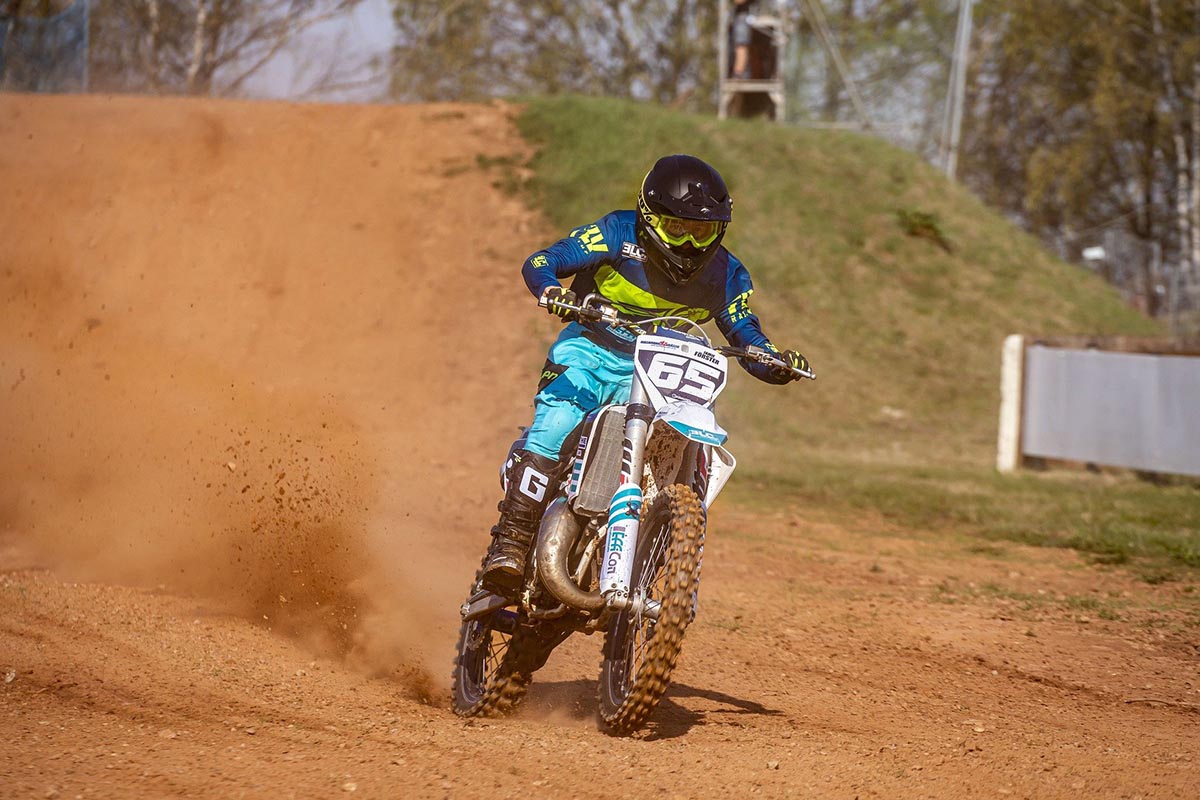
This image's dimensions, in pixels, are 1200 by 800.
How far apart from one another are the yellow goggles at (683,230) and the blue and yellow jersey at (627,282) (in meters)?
0.19

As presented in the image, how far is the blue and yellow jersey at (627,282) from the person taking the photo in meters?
5.35

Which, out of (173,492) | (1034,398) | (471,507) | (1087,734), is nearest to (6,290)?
(471,507)

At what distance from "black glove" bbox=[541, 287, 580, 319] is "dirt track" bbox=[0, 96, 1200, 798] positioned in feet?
5.33

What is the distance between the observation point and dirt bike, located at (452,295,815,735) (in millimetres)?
4637

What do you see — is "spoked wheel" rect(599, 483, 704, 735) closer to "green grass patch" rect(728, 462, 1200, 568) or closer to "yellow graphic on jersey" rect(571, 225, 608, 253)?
"yellow graphic on jersey" rect(571, 225, 608, 253)

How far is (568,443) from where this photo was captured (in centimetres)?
529

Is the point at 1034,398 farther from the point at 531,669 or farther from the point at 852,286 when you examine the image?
the point at 531,669

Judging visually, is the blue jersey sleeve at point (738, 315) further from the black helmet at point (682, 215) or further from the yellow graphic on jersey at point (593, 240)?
the yellow graphic on jersey at point (593, 240)

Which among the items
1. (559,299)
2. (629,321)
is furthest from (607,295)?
(559,299)

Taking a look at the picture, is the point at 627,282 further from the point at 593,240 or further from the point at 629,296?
the point at 593,240

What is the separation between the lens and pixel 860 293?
22.9m

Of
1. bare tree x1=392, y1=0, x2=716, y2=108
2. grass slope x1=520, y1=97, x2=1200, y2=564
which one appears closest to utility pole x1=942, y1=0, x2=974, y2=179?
grass slope x1=520, y1=97, x2=1200, y2=564

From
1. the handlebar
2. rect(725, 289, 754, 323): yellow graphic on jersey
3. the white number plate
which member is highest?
rect(725, 289, 754, 323): yellow graphic on jersey

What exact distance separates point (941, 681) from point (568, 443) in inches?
93.7
